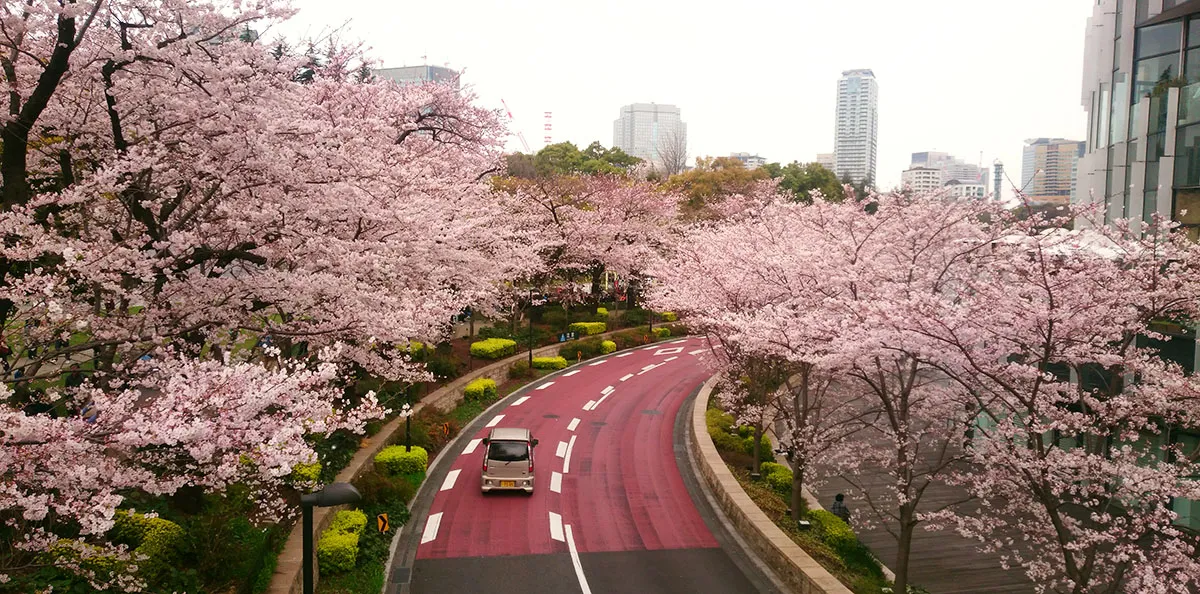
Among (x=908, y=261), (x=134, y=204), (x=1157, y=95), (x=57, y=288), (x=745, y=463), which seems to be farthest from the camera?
(x=745, y=463)

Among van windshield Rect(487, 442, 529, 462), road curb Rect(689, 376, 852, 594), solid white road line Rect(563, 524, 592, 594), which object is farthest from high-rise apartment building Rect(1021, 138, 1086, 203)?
van windshield Rect(487, 442, 529, 462)

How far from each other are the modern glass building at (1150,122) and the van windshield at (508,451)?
15.2 m

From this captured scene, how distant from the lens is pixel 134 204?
9.98 metres

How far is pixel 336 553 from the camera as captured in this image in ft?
41.4

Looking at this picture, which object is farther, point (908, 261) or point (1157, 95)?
point (1157, 95)

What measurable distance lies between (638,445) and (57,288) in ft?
56.3

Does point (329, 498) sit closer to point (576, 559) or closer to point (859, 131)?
point (576, 559)

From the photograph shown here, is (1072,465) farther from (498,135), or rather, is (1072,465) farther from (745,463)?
(498,135)

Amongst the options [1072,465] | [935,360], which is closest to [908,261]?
[935,360]

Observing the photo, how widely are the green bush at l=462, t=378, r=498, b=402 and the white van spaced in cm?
761

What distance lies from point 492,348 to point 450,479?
38.3ft

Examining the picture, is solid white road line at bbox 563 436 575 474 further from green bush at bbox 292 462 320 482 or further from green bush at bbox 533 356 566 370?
green bush at bbox 533 356 566 370

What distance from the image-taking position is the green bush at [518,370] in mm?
30047

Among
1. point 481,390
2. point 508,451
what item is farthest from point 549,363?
point 508,451
